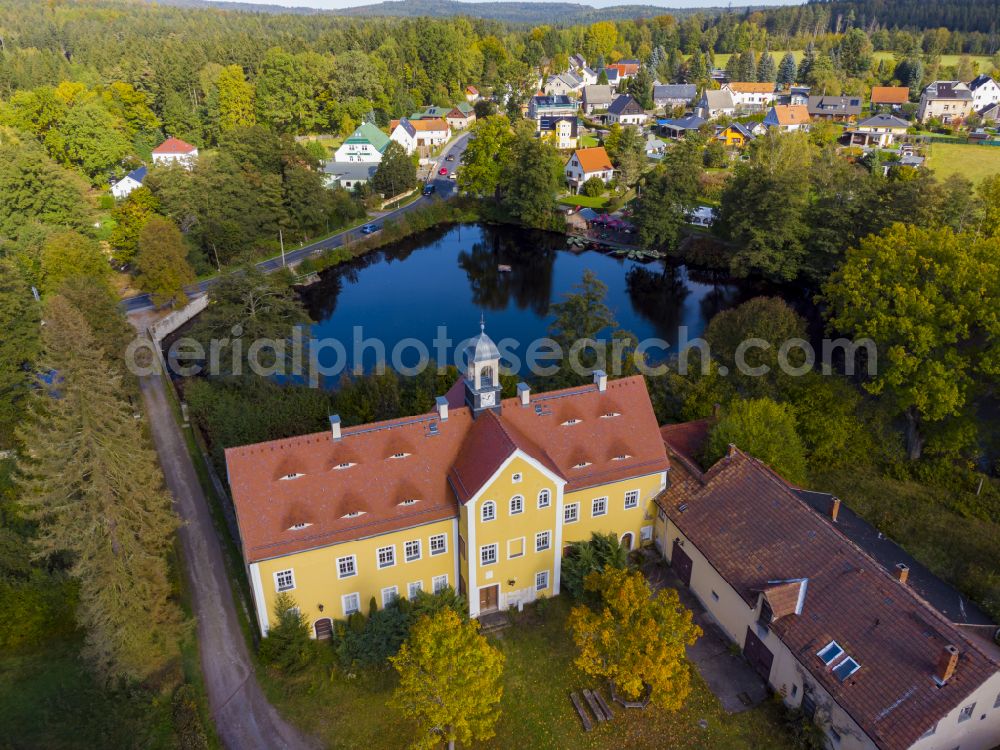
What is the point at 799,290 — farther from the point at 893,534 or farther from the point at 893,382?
the point at 893,534

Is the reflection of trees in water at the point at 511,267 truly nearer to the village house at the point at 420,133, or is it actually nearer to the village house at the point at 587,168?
the village house at the point at 587,168

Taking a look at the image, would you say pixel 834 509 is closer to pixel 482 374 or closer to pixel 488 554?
pixel 488 554

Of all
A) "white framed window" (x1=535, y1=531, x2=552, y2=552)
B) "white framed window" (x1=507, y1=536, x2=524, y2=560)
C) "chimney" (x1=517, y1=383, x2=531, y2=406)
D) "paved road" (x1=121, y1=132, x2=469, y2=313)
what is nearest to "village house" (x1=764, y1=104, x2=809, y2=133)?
"paved road" (x1=121, y1=132, x2=469, y2=313)

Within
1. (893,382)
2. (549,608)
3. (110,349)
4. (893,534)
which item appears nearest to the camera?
(549,608)

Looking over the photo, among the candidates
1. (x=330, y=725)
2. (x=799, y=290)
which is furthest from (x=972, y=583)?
(x=799, y=290)

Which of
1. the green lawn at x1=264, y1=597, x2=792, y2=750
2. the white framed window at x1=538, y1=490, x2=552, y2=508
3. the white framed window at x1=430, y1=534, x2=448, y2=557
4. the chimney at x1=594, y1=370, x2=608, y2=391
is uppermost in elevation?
the chimney at x1=594, y1=370, x2=608, y2=391

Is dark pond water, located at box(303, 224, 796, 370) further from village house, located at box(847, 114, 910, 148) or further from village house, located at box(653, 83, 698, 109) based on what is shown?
village house, located at box(653, 83, 698, 109)
